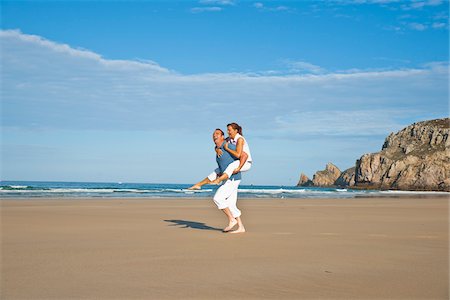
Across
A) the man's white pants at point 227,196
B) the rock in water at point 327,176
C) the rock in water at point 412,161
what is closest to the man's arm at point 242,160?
the man's white pants at point 227,196

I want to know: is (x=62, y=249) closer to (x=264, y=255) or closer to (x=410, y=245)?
(x=264, y=255)

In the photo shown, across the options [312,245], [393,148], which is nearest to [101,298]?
[312,245]

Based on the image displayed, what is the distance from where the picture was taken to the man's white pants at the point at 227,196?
379 inches

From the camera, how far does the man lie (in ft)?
31.6

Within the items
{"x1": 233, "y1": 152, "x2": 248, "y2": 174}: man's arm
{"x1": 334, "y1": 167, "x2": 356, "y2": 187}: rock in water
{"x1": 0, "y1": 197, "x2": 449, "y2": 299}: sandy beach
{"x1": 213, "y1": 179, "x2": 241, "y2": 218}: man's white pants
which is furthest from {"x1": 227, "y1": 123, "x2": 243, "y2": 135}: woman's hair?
{"x1": 334, "y1": 167, "x2": 356, "y2": 187}: rock in water

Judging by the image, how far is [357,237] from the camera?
8945 millimetres

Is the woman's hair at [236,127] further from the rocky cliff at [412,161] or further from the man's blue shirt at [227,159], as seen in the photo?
the rocky cliff at [412,161]

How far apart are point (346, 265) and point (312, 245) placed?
1783 mm

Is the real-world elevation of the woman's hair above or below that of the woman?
above

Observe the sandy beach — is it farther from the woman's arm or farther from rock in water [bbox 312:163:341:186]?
rock in water [bbox 312:163:341:186]

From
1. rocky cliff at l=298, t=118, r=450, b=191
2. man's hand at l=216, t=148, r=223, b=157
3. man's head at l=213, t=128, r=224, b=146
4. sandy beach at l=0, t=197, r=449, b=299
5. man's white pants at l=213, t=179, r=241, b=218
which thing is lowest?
sandy beach at l=0, t=197, r=449, b=299

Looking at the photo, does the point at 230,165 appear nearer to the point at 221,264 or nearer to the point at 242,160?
the point at 242,160

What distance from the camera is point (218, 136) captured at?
Answer: 387 inches

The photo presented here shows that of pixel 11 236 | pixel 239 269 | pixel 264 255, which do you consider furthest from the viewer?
pixel 11 236
